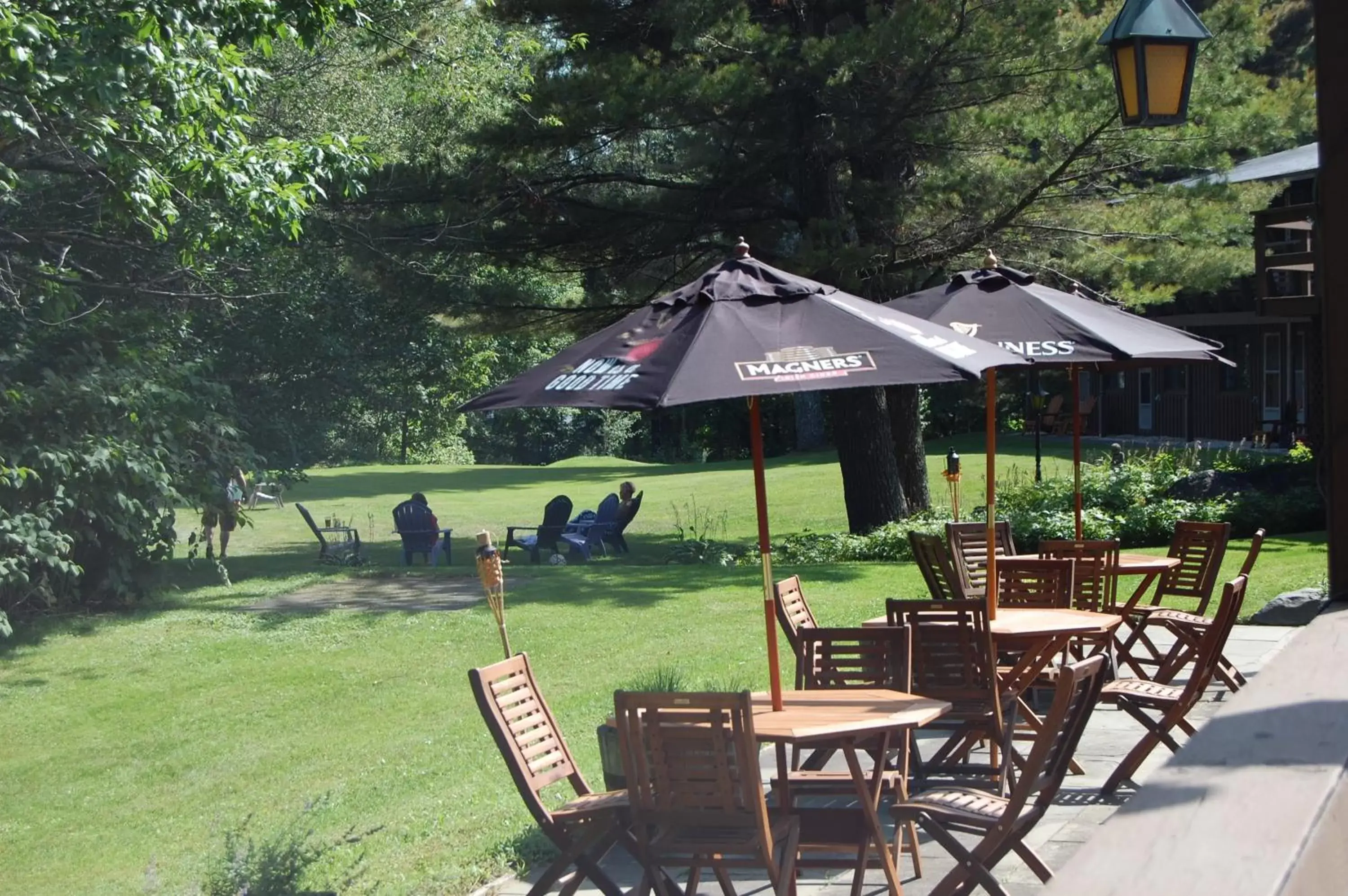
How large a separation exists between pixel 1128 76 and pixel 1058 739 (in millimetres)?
4505

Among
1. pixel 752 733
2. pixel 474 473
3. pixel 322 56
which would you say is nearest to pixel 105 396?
pixel 322 56

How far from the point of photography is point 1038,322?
8.09 m

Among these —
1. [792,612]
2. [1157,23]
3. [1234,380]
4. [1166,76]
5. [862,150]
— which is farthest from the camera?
[1234,380]

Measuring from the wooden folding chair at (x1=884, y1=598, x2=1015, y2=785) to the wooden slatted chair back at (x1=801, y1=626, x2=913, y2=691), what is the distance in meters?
0.12

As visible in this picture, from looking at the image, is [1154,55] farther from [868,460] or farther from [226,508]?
[226,508]

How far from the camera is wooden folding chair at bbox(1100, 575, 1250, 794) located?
6270 mm

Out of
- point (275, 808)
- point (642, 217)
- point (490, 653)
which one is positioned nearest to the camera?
point (275, 808)

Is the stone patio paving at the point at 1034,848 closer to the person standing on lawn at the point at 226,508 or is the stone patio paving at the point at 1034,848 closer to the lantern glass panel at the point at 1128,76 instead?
the lantern glass panel at the point at 1128,76

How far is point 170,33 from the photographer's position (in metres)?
8.33

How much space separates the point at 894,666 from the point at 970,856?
150 centimetres

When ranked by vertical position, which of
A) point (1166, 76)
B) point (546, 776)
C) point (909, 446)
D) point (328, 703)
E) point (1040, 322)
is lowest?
point (328, 703)

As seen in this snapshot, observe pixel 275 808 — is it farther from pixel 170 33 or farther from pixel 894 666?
pixel 170 33

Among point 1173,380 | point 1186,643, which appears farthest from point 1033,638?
point 1173,380

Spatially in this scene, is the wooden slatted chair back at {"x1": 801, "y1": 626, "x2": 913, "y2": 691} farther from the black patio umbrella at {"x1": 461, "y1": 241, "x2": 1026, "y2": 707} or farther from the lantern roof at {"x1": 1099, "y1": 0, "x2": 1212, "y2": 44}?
the lantern roof at {"x1": 1099, "y1": 0, "x2": 1212, "y2": 44}
